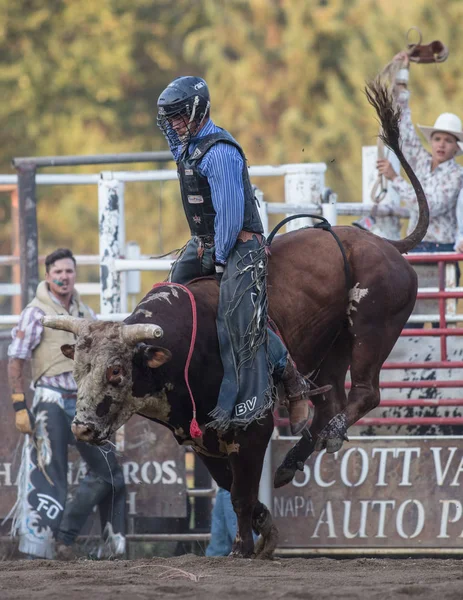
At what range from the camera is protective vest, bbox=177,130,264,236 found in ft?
21.2

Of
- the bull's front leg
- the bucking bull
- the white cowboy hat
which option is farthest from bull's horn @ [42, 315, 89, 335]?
the white cowboy hat

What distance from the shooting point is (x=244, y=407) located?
6395 mm

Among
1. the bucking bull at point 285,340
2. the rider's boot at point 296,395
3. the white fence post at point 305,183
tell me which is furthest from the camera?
the white fence post at point 305,183

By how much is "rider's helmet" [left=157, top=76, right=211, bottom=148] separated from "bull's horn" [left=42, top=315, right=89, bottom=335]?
1.06 m

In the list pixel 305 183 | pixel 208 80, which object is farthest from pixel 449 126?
pixel 208 80

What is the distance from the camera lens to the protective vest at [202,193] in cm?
645

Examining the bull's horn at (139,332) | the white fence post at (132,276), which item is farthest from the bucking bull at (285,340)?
the white fence post at (132,276)

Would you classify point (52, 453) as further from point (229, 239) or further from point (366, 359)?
point (229, 239)

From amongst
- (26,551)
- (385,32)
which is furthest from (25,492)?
(385,32)

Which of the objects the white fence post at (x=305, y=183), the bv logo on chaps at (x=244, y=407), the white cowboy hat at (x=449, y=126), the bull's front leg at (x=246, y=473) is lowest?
the bull's front leg at (x=246, y=473)

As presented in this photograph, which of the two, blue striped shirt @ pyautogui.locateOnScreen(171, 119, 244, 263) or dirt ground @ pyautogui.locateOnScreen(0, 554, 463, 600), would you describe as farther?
blue striped shirt @ pyautogui.locateOnScreen(171, 119, 244, 263)

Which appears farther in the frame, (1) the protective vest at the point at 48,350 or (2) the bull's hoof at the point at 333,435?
(1) the protective vest at the point at 48,350

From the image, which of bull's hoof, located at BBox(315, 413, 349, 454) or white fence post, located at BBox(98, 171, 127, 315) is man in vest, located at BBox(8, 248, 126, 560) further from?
bull's hoof, located at BBox(315, 413, 349, 454)

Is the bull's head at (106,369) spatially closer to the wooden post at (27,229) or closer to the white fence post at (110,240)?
the white fence post at (110,240)
